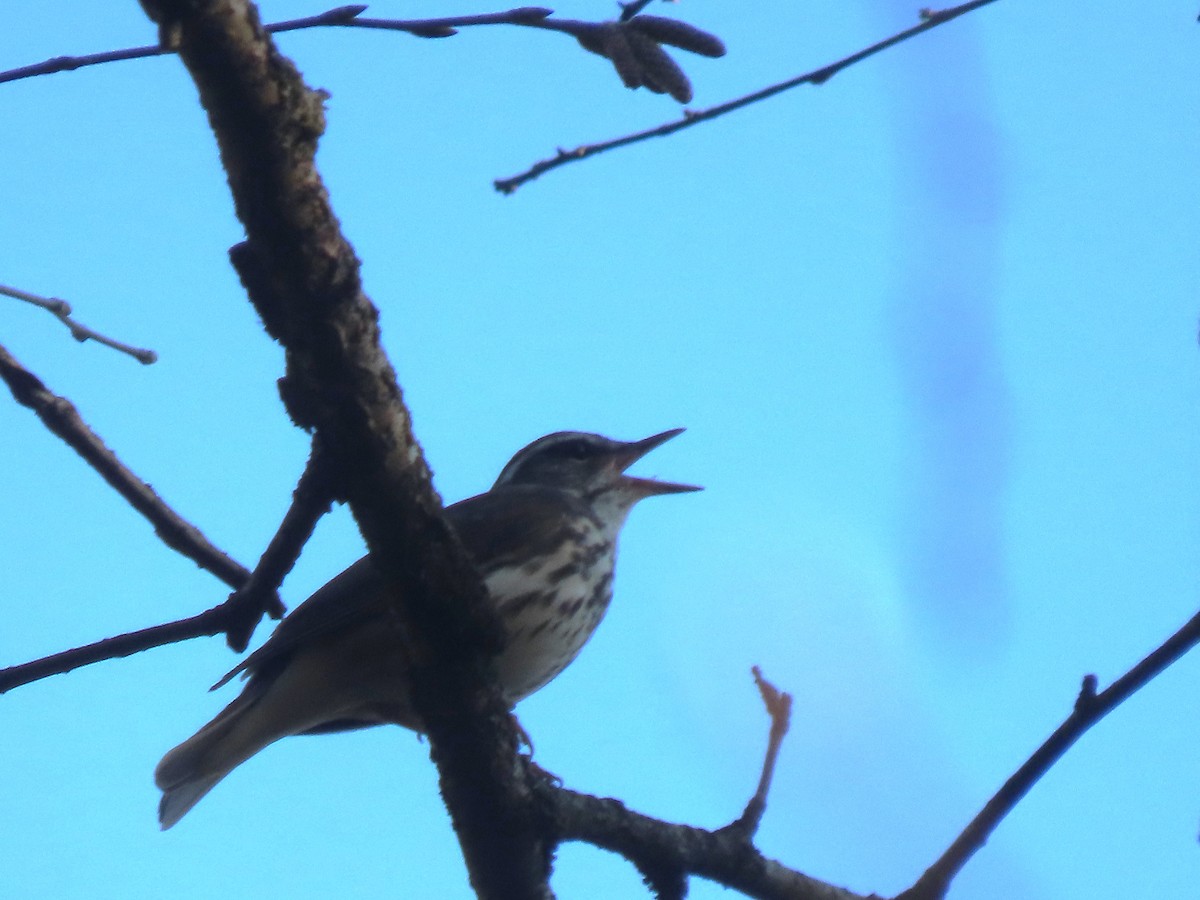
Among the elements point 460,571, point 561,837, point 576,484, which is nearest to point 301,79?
Result: point 460,571

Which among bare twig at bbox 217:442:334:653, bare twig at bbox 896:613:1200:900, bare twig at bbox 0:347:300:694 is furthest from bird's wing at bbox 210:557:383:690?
bare twig at bbox 896:613:1200:900

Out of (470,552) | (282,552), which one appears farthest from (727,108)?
(470,552)

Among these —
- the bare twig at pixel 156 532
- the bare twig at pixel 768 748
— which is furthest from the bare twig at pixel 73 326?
the bare twig at pixel 768 748

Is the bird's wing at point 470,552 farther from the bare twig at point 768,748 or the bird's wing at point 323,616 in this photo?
the bare twig at point 768,748

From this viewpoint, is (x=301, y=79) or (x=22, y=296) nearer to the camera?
(x=301, y=79)

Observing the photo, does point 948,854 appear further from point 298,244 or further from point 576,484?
point 576,484

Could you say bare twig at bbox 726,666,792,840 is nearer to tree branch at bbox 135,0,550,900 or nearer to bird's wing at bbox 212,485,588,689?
tree branch at bbox 135,0,550,900
